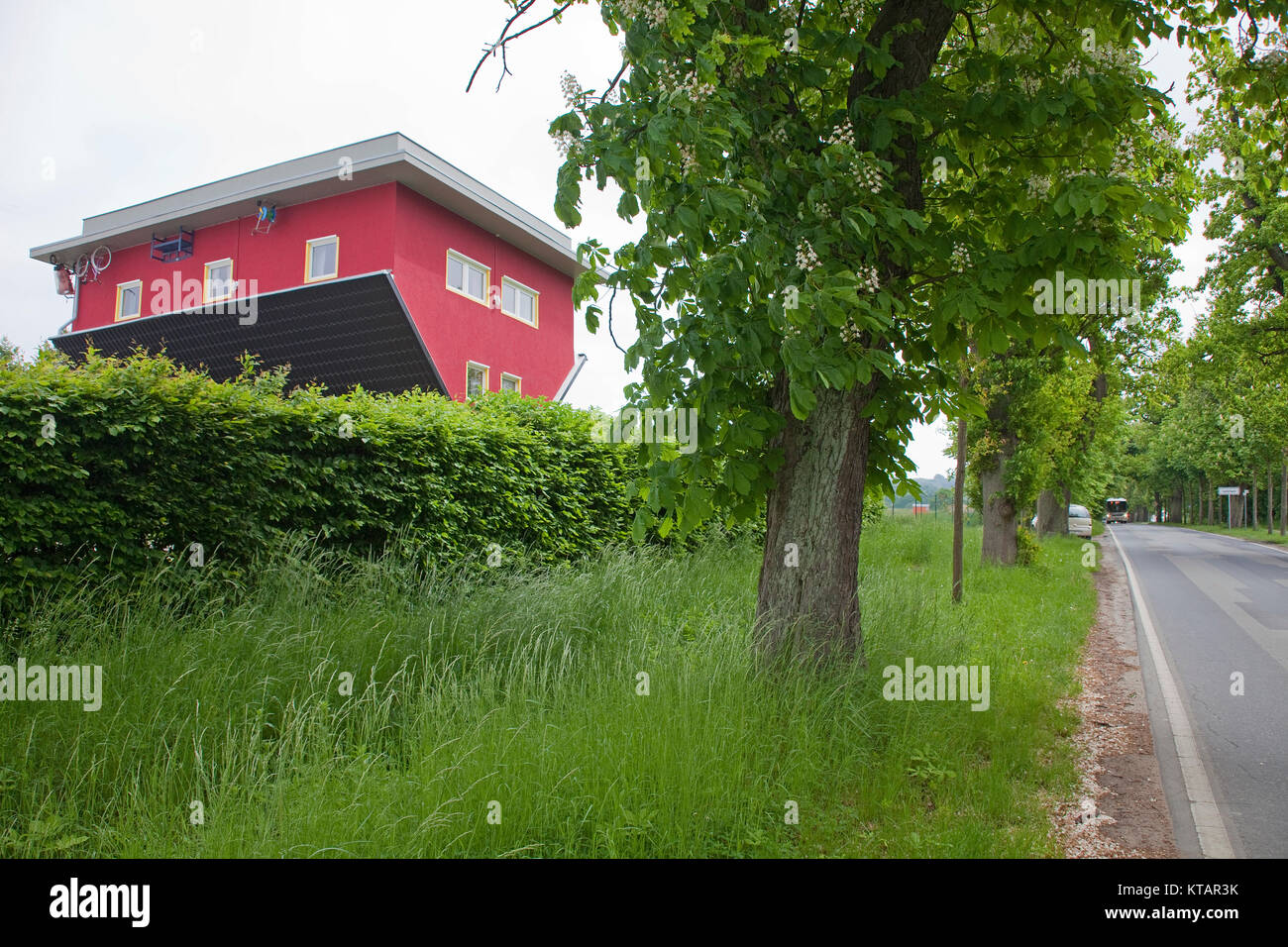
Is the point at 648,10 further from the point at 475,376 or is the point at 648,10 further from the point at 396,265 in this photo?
the point at 475,376

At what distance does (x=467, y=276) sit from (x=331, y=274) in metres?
3.54

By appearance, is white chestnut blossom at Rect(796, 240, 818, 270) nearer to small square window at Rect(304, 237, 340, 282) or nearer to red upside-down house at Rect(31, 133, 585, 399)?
red upside-down house at Rect(31, 133, 585, 399)

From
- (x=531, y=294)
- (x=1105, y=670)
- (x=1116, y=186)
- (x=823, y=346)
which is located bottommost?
(x=1105, y=670)

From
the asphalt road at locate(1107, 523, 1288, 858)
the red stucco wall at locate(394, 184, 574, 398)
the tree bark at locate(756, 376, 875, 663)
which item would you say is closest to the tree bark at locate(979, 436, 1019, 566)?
the asphalt road at locate(1107, 523, 1288, 858)

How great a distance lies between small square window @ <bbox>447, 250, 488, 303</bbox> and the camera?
20062 mm

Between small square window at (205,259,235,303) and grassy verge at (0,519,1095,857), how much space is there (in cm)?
1668

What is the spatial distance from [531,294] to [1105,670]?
62.8ft

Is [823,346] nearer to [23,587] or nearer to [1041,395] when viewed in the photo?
[23,587]

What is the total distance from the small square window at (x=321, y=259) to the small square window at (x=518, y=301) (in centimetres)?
488

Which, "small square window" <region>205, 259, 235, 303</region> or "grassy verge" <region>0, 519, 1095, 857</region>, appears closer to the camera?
"grassy verge" <region>0, 519, 1095, 857</region>

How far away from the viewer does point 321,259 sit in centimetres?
1905

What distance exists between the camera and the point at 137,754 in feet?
12.8

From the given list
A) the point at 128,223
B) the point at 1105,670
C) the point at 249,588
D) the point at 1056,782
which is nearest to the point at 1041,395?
the point at 1105,670

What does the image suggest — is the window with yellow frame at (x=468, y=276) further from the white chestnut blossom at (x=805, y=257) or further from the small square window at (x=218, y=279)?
the white chestnut blossom at (x=805, y=257)
